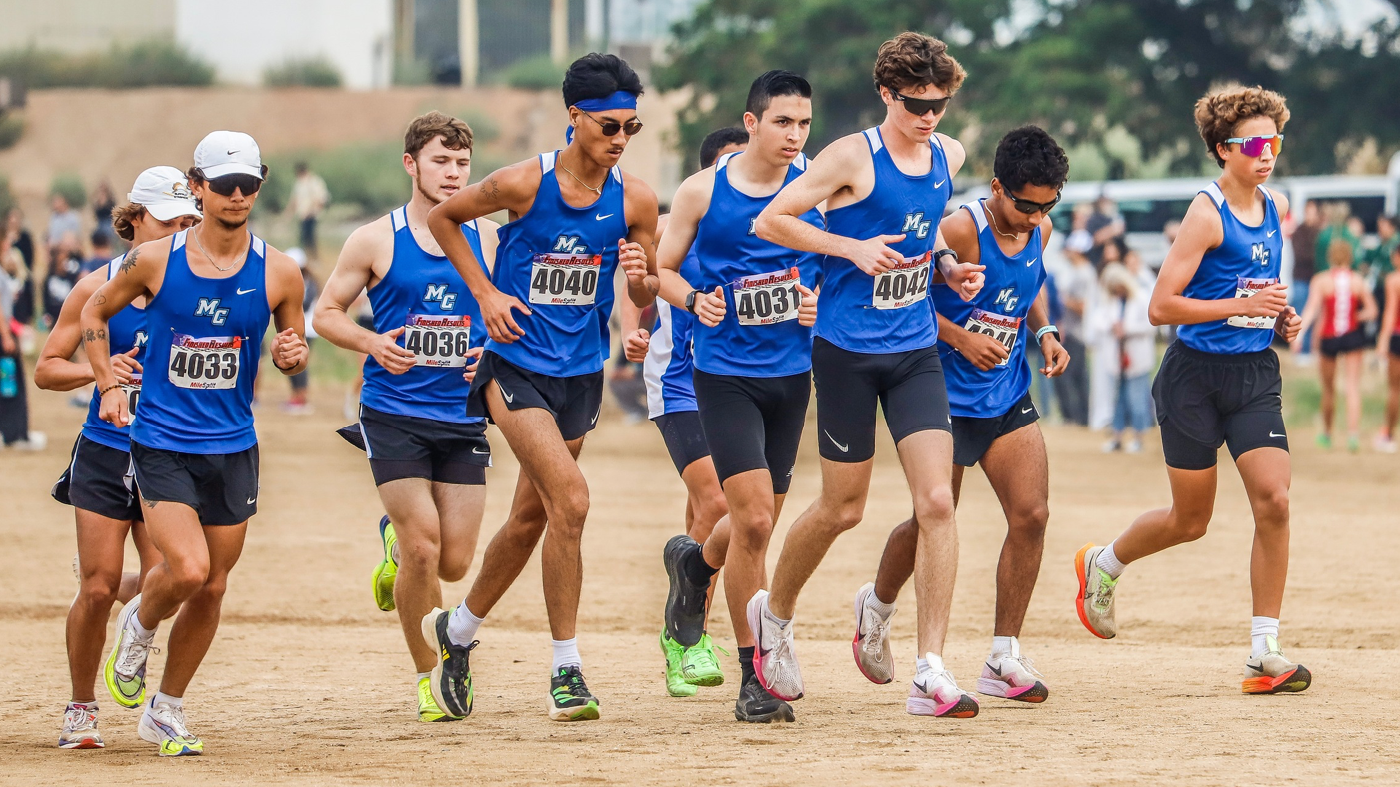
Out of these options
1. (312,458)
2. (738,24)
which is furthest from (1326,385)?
(738,24)

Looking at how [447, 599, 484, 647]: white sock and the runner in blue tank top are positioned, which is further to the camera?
the runner in blue tank top

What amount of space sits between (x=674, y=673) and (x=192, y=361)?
2434 mm

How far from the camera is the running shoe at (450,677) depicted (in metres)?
6.59

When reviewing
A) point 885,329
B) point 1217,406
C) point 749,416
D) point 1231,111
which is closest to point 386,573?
point 749,416

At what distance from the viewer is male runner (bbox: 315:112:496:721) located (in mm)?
6863

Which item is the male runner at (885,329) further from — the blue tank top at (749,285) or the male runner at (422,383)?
the male runner at (422,383)

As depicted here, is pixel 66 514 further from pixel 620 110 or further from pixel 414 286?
pixel 620 110

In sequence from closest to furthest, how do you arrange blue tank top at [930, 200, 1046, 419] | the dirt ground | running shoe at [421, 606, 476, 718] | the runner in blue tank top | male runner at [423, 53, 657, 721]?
the dirt ground, male runner at [423, 53, 657, 721], running shoe at [421, 606, 476, 718], blue tank top at [930, 200, 1046, 419], the runner in blue tank top

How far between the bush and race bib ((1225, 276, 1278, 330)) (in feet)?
146

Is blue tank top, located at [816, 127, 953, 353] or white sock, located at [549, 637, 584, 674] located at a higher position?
blue tank top, located at [816, 127, 953, 353]

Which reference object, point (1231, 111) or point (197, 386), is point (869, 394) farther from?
point (197, 386)

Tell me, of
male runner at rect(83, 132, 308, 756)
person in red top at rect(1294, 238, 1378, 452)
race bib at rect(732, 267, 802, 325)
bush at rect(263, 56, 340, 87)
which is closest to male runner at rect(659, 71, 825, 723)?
race bib at rect(732, 267, 802, 325)

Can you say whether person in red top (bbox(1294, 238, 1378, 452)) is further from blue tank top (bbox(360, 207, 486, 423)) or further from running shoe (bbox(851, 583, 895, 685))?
blue tank top (bbox(360, 207, 486, 423))

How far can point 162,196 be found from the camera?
6.96 meters
